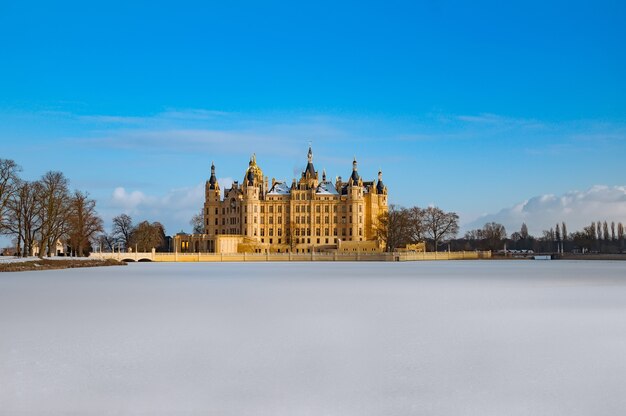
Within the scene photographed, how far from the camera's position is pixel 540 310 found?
25.7 m

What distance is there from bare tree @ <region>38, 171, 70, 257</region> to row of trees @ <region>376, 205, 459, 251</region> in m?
58.8

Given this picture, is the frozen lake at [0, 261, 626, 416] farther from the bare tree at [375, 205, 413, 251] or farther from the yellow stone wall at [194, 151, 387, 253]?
the yellow stone wall at [194, 151, 387, 253]

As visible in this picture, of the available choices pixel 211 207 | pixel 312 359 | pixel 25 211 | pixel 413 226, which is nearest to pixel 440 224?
pixel 413 226

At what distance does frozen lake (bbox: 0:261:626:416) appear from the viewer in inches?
453

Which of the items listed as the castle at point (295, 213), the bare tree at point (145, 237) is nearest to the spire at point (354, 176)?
the castle at point (295, 213)

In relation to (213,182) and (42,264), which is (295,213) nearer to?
(213,182)

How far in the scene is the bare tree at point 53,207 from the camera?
7175cm

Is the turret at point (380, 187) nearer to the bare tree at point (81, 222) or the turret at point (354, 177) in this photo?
the turret at point (354, 177)

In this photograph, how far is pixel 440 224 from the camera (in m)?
128

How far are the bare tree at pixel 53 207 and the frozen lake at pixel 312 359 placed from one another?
46154mm

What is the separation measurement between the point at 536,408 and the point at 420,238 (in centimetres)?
12151

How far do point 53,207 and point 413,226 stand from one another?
6631cm

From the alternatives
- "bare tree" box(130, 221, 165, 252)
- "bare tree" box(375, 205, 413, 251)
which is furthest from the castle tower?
"bare tree" box(375, 205, 413, 251)

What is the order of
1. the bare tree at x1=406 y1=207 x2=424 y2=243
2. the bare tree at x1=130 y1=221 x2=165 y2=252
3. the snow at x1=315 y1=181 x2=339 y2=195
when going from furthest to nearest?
the snow at x1=315 y1=181 x2=339 y2=195, the bare tree at x1=406 y1=207 x2=424 y2=243, the bare tree at x1=130 y1=221 x2=165 y2=252
